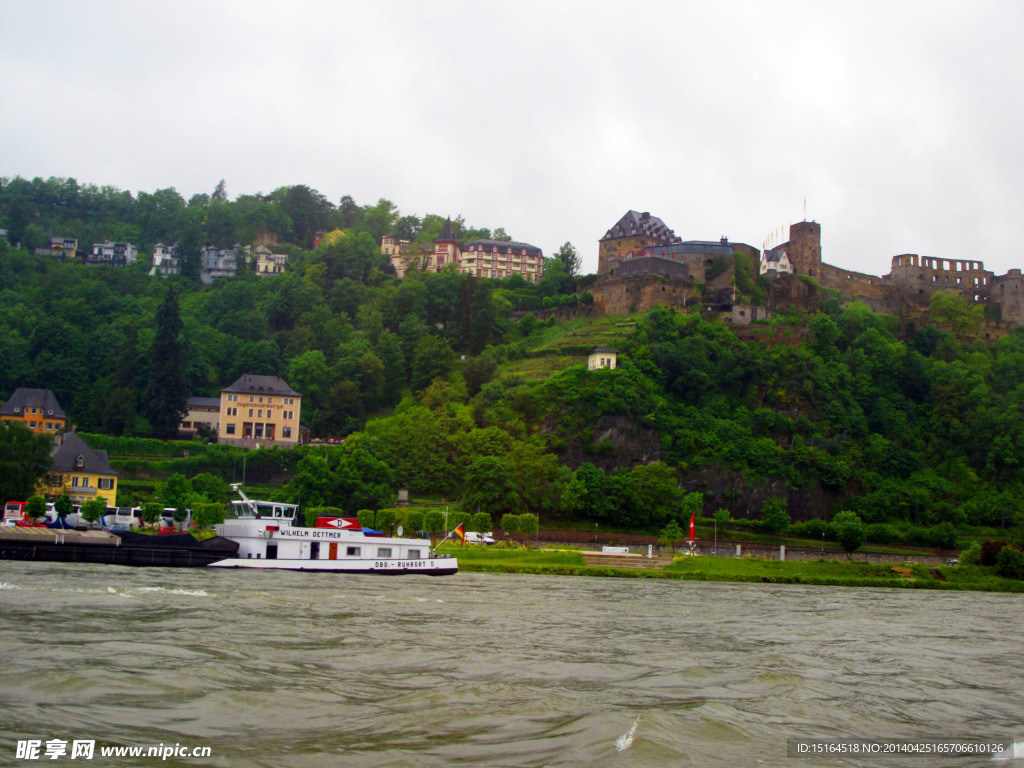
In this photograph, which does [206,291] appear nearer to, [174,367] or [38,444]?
[174,367]

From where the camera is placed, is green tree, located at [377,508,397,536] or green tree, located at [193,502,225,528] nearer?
green tree, located at [193,502,225,528]

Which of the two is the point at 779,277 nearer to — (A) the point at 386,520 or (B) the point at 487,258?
(B) the point at 487,258

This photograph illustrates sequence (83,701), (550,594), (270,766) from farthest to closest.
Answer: (550,594) → (83,701) → (270,766)

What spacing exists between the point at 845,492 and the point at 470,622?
66.8 metres

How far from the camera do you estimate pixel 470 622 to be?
27.3m

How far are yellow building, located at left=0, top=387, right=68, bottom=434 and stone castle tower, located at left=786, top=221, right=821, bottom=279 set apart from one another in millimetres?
85213

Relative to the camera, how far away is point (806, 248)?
119 metres

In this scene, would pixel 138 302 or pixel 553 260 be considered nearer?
pixel 138 302

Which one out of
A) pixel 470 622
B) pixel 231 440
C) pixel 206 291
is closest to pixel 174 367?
pixel 231 440

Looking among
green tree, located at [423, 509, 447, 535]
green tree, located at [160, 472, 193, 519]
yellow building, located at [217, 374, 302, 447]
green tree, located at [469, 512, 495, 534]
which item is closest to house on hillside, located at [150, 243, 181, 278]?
yellow building, located at [217, 374, 302, 447]

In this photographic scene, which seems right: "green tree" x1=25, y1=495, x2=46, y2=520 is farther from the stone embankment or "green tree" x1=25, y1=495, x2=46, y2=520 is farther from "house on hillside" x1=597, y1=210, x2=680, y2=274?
"house on hillside" x1=597, y1=210, x2=680, y2=274

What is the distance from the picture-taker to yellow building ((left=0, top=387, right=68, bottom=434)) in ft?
285

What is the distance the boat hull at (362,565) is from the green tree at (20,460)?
2086 centimetres

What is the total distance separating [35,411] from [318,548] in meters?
54.4
